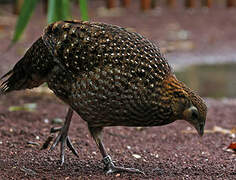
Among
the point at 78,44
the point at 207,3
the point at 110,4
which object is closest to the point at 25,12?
the point at 78,44

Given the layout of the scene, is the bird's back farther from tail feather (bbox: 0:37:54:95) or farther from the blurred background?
the blurred background

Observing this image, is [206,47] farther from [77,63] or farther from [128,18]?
[77,63]

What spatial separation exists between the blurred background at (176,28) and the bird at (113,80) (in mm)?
2034

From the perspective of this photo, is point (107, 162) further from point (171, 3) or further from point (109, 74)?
point (171, 3)

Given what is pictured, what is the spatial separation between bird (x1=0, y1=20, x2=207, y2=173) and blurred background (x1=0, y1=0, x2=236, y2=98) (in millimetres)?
2034

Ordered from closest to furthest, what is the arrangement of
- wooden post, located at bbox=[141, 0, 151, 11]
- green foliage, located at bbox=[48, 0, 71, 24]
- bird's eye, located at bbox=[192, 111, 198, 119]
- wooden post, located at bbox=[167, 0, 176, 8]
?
bird's eye, located at bbox=[192, 111, 198, 119] → green foliage, located at bbox=[48, 0, 71, 24] → wooden post, located at bbox=[141, 0, 151, 11] → wooden post, located at bbox=[167, 0, 176, 8]

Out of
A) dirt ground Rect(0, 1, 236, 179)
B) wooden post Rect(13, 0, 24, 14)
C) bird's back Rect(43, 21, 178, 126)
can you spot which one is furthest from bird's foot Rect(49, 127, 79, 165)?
wooden post Rect(13, 0, 24, 14)

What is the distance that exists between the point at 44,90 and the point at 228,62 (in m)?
4.83

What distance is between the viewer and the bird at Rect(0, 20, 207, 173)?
376 centimetres

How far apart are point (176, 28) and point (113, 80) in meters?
9.90

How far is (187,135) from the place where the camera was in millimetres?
5727

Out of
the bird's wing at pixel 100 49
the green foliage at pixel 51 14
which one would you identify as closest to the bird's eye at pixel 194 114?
the bird's wing at pixel 100 49

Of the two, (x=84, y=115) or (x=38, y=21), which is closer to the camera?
→ (x=84, y=115)

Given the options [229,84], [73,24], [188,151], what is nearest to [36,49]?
[73,24]
